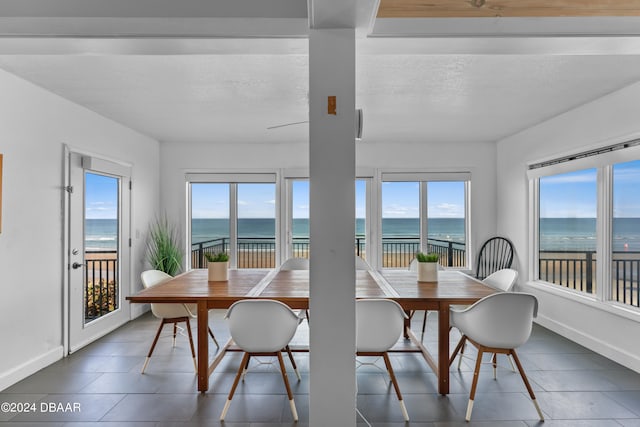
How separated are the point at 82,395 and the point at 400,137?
16.0 feet

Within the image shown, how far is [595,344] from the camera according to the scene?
3729 millimetres

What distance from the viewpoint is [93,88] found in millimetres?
3432

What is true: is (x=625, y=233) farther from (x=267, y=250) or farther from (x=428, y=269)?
(x=267, y=250)

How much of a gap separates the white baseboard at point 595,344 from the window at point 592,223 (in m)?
0.45

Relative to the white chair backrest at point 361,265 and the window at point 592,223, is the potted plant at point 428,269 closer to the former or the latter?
the white chair backrest at point 361,265

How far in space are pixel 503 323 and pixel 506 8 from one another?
6.42 feet

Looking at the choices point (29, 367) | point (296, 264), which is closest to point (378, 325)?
point (296, 264)

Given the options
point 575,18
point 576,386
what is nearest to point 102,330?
point 576,386

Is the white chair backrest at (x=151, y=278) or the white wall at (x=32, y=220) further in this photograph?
the white chair backrest at (x=151, y=278)

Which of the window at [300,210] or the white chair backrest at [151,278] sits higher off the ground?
the window at [300,210]

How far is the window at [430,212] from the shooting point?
20.0 ft

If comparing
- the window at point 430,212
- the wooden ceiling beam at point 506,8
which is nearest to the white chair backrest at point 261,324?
the wooden ceiling beam at point 506,8

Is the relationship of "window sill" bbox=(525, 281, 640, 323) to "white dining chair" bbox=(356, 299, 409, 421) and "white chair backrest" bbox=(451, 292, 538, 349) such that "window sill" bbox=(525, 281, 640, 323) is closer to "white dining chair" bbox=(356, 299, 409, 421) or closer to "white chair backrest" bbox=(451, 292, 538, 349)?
"white chair backrest" bbox=(451, 292, 538, 349)

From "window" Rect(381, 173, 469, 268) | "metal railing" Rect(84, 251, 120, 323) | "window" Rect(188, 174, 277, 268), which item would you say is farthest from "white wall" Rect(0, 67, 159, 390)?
"window" Rect(381, 173, 469, 268)
